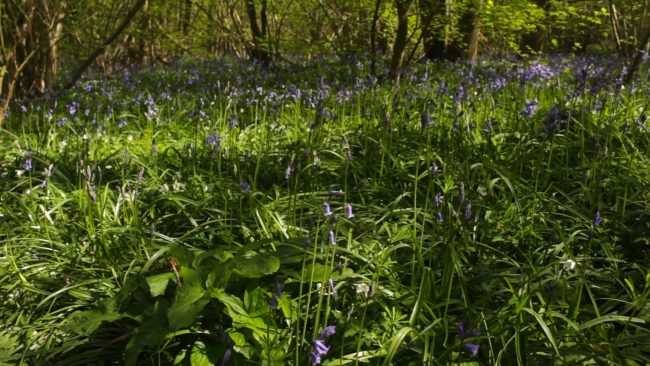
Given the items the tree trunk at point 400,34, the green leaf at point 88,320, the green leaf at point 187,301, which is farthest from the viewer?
the tree trunk at point 400,34

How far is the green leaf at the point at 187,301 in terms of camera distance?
151cm

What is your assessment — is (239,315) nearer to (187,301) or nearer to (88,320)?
(187,301)

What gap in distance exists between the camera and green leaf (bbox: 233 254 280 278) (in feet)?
5.49

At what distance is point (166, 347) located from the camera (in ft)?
5.59

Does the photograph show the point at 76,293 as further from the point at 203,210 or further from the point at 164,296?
the point at 203,210

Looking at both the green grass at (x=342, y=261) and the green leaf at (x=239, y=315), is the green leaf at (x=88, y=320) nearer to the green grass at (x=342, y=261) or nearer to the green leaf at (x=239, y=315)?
the green grass at (x=342, y=261)

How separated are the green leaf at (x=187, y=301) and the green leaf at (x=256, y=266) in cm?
14

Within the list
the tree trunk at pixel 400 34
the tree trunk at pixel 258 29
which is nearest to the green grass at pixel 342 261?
the tree trunk at pixel 400 34

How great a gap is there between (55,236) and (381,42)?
361 inches

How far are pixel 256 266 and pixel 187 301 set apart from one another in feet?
0.79

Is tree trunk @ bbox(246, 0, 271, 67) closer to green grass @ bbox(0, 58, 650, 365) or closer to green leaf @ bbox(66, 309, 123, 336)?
green grass @ bbox(0, 58, 650, 365)

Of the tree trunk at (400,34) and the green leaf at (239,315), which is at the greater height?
the tree trunk at (400,34)

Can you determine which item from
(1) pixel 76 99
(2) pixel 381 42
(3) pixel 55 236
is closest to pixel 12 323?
(3) pixel 55 236

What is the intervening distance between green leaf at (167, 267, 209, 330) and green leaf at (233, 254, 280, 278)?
5.4 inches
